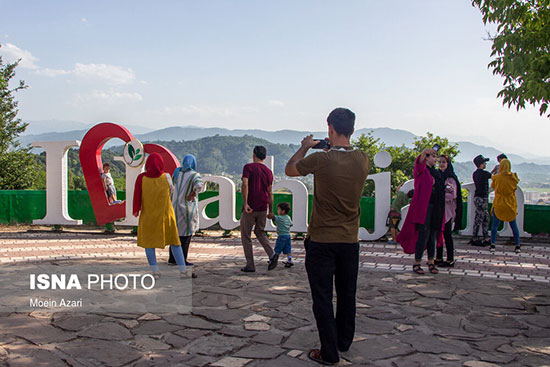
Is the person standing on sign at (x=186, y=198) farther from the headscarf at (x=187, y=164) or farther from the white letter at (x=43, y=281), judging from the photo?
the white letter at (x=43, y=281)

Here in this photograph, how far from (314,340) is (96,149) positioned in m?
9.51

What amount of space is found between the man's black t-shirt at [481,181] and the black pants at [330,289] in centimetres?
796

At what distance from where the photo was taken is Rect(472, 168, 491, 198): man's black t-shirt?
36.0ft

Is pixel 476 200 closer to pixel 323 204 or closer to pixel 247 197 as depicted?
pixel 247 197

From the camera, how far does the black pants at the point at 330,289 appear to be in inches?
153

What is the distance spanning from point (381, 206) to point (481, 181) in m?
2.28

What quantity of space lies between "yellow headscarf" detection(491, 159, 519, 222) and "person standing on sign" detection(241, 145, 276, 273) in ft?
17.8

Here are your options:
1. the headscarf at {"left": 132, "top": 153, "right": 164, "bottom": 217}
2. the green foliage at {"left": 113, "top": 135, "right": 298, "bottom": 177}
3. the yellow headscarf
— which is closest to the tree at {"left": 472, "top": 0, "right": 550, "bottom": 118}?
the yellow headscarf

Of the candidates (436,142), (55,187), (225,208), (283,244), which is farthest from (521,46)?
(436,142)

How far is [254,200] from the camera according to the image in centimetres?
733

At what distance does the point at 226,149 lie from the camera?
5468 inches

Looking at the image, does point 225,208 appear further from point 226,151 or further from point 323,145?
point 226,151

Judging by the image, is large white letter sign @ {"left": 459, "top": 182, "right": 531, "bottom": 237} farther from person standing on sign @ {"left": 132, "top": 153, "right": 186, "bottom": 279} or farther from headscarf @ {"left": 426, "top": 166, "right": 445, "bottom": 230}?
person standing on sign @ {"left": 132, "top": 153, "right": 186, "bottom": 279}

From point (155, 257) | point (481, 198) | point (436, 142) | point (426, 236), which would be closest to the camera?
point (155, 257)
